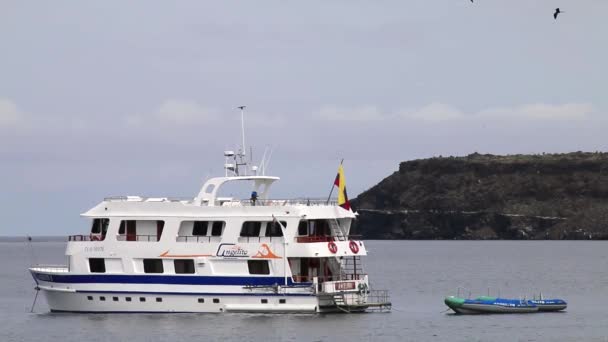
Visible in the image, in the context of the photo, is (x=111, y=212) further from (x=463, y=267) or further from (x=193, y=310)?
(x=463, y=267)

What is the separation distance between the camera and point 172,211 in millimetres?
52406

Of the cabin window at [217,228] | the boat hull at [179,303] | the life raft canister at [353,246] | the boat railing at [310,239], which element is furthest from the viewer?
the cabin window at [217,228]

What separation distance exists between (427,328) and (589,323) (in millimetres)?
7994

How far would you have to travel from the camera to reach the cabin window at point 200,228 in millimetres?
52250

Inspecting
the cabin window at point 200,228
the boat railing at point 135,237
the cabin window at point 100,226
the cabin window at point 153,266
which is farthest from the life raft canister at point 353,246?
the cabin window at point 100,226

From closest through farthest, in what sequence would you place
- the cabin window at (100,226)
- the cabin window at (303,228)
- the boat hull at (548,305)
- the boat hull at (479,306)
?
the cabin window at (303,228) < the cabin window at (100,226) < the boat hull at (479,306) < the boat hull at (548,305)

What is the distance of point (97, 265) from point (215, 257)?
16.7 feet

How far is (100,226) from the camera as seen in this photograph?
176 feet

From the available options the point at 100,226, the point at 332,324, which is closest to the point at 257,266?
the point at 332,324

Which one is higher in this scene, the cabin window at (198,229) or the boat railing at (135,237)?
the cabin window at (198,229)

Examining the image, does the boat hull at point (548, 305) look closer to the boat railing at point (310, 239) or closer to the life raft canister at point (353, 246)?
the life raft canister at point (353, 246)

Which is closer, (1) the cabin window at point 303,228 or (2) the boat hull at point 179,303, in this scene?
(2) the boat hull at point 179,303

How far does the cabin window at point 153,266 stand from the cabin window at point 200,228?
181 centimetres

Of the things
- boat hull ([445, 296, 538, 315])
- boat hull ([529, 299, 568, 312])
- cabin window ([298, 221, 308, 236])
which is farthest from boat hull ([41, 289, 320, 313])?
boat hull ([529, 299, 568, 312])
